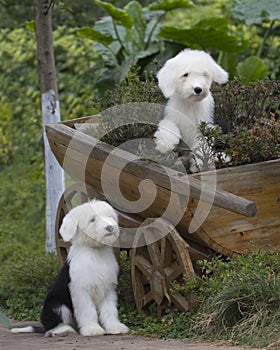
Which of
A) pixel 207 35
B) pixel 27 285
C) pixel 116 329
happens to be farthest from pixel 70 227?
pixel 207 35

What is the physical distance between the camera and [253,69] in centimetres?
982

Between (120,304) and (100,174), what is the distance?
0.95 meters

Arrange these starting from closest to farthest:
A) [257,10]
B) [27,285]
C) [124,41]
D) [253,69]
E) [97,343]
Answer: [97,343]
[27,285]
[253,69]
[257,10]
[124,41]

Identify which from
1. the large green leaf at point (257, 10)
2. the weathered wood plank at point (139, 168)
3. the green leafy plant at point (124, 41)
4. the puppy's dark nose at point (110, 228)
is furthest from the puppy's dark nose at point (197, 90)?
the green leafy plant at point (124, 41)

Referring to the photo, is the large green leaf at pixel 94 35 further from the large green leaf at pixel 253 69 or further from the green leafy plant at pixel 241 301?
the green leafy plant at pixel 241 301

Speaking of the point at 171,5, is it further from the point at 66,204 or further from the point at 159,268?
the point at 159,268

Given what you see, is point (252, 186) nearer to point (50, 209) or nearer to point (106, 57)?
point (50, 209)

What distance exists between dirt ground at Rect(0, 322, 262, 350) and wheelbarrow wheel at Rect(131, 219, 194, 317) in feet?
1.16

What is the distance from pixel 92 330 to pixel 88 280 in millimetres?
311

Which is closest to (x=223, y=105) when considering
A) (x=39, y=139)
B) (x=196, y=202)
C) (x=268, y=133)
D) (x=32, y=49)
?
(x=268, y=133)

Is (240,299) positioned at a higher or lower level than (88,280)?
lower

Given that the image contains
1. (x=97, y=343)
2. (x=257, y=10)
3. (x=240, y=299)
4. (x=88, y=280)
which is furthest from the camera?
(x=257, y=10)

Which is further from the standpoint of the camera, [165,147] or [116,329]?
[165,147]

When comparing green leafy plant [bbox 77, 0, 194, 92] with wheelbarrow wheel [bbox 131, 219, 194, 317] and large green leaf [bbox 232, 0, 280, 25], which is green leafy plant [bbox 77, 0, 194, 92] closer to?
large green leaf [bbox 232, 0, 280, 25]
